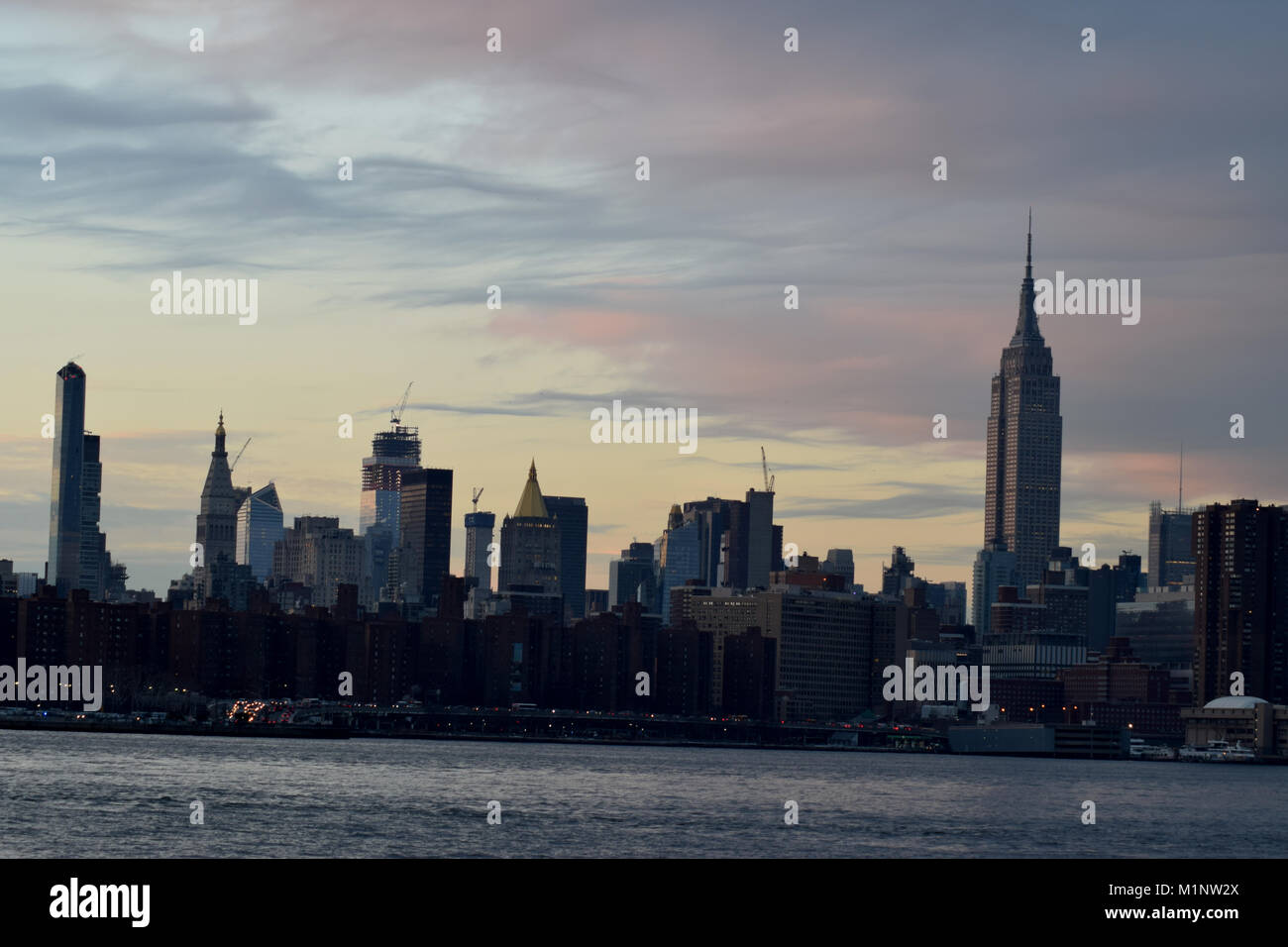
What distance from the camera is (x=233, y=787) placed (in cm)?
10431

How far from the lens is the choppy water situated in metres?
70.1

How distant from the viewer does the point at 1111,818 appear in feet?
362

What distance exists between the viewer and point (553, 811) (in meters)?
91.4

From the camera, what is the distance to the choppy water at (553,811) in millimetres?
70062
